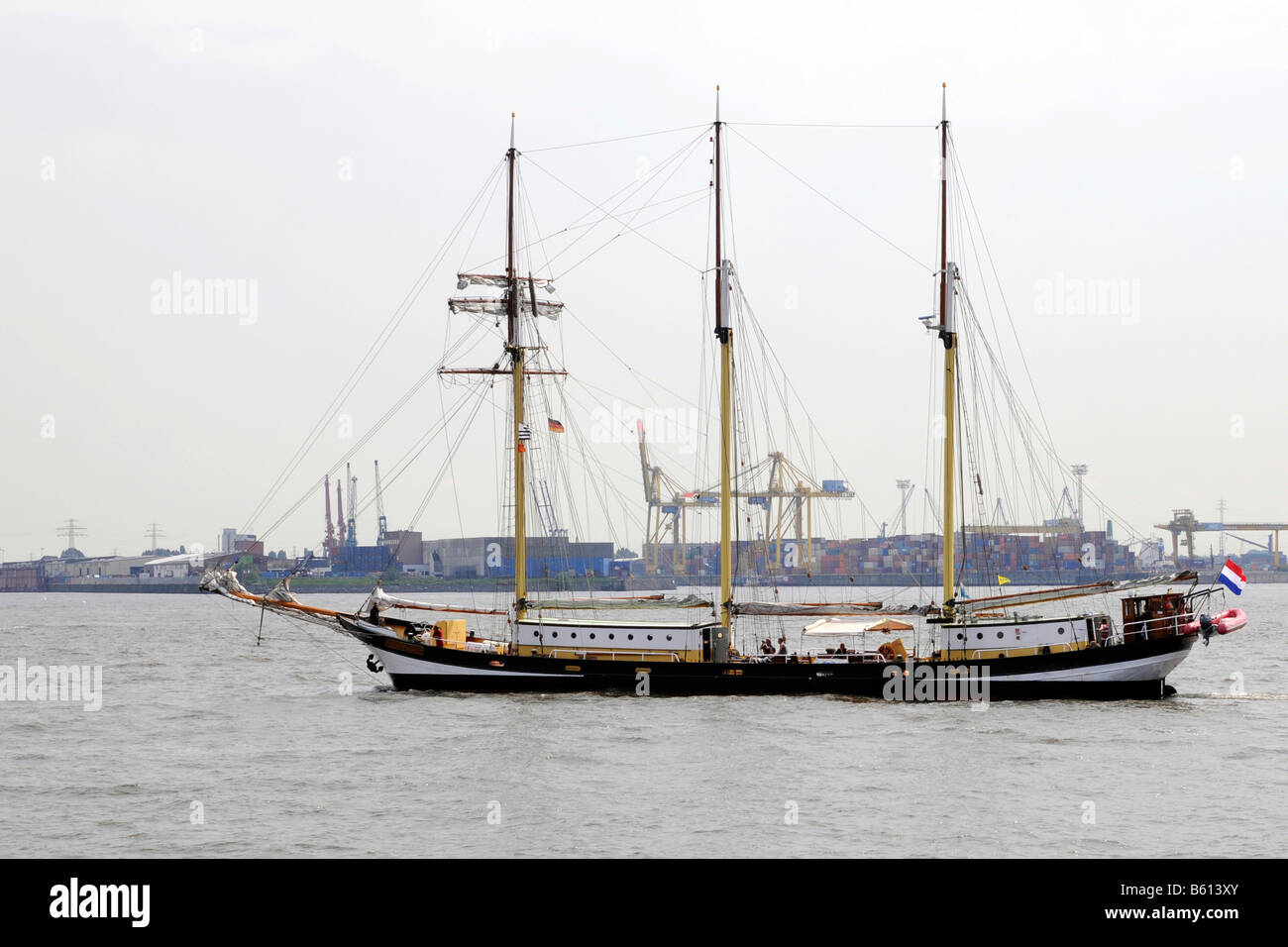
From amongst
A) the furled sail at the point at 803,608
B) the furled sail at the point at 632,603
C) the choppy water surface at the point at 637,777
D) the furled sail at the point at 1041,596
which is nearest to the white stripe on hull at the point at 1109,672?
the choppy water surface at the point at 637,777

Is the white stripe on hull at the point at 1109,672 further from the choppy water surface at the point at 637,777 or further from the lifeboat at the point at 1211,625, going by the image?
the choppy water surface at the point at 637,777

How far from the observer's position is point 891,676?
1951 inches

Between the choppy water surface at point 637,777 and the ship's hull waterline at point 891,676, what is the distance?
0.77 metres

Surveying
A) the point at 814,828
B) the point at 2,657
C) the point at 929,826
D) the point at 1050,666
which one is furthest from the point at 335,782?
the point at 2,657

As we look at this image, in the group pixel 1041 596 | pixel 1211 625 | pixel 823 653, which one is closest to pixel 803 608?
pixel 823 653

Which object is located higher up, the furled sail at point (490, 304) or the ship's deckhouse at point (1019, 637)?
the furled sail at point (490, 304)

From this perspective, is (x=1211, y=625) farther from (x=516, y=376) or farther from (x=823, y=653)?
(x=516, y=376)

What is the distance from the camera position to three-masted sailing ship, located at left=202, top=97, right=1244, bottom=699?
4916 cm

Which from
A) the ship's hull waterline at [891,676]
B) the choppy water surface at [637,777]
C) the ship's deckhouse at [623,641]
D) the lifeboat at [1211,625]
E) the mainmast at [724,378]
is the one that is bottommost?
the choppy water surface at [637,777]

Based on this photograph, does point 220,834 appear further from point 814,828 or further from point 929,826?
point 929,826

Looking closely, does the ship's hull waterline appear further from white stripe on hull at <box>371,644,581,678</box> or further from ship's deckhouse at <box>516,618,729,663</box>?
ship's deckhouse at <box>516,618,729,663</box>

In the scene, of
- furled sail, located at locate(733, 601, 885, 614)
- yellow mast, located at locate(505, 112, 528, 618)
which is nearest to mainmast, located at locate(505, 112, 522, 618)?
yellow mast, located at locate(505, 112, 528, 618)

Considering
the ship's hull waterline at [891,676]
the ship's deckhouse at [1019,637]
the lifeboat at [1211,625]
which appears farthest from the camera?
the ship's deckhouse at [1019,637]

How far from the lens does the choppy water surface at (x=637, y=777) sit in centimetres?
2686
